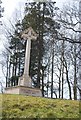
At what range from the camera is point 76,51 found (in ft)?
45.5

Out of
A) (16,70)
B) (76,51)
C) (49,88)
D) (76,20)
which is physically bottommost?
(49,88)

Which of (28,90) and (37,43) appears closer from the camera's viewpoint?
(28,90)

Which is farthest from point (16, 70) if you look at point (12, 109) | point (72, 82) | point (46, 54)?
point (12, 109)

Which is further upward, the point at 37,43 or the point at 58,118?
the point at 37,43

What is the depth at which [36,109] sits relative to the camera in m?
6.49

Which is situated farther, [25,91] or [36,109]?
[25,91]

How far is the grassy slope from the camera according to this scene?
604 cm

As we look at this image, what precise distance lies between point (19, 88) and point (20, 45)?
6.55m

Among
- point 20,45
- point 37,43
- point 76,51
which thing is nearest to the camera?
point 76,51

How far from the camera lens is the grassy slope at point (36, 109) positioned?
6035mm

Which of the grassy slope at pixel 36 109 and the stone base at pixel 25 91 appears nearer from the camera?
the grassy slope at pixel 36 109

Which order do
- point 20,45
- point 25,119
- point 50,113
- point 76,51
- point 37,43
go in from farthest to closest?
point 20,45, point 37,43, point 76,51, point 50,113, point 25,119

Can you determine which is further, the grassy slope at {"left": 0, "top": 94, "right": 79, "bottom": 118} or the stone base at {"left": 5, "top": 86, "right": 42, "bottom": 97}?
the stone base at {"left": 5, "top": 86, "right": 42, "bottom": 97}

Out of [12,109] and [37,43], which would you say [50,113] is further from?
[37,43]
